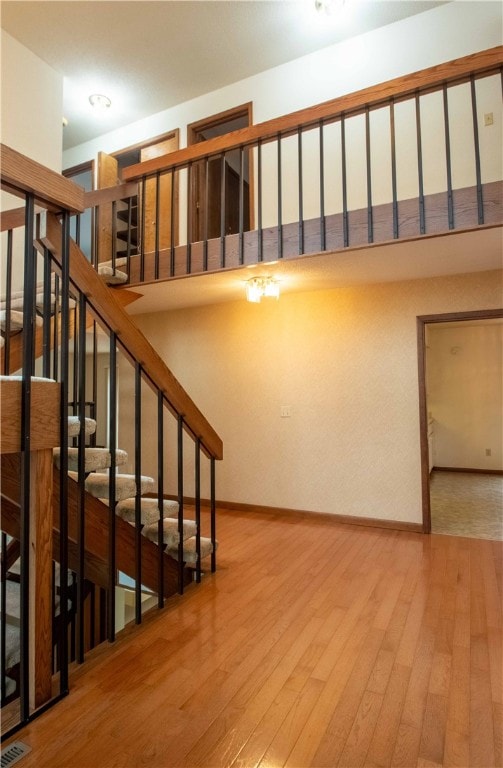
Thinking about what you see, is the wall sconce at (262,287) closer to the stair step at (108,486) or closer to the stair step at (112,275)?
the stair step at (112,275)

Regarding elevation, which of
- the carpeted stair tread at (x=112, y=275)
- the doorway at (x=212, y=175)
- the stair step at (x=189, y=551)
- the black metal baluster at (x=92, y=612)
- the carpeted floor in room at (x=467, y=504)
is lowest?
the black metal baluster at (x=92, y=612)

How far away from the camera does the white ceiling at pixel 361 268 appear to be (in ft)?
9.14

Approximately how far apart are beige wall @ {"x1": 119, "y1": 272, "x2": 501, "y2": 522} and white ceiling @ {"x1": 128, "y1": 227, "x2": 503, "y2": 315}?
0.26 m

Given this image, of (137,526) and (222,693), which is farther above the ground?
(137,526)

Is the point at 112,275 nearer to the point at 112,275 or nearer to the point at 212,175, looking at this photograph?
the point at 112,275

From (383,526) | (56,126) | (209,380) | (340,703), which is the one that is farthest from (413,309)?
(56,126)

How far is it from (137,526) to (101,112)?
5.17 m

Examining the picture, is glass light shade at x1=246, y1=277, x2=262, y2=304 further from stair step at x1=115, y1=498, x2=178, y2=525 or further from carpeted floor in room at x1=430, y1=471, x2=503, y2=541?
carpeted floor in room at x1=430, y1=471, x2=503, y2=541

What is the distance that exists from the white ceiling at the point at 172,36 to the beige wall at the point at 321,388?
248 cm

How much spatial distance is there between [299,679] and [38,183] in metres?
2.12

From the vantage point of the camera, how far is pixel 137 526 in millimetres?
2051

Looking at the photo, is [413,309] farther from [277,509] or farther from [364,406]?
[277,509]

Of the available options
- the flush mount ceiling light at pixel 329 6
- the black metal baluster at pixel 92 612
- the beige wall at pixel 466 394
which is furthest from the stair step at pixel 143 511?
the beige wall at pixel 466 394

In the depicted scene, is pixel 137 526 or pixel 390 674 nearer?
pixel 390 674
